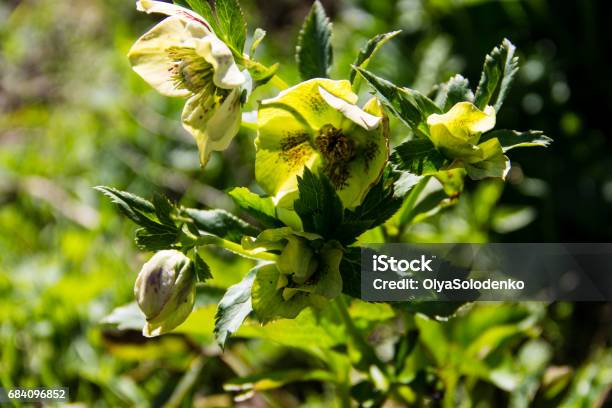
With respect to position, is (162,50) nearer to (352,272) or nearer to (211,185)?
(352,272)

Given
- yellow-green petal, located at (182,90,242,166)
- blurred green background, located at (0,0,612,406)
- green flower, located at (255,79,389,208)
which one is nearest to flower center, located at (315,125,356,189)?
green flower, located at (255,79,389,208)

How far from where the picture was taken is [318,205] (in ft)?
2.32

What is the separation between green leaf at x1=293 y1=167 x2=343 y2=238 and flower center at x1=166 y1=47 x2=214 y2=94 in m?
0.14

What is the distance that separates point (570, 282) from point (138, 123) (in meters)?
1.07

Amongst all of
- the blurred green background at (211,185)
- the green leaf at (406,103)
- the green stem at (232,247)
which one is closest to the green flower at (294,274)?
the green stem at (232,247)

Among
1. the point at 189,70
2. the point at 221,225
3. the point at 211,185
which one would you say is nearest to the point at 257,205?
the point at 221,225

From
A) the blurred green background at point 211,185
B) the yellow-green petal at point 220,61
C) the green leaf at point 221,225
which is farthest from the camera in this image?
the blurred green background at point 211,185

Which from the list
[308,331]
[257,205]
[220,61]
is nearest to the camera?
[220,61]

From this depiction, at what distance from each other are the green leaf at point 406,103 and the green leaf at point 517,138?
0.22 ft

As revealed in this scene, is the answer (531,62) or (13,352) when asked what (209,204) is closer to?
(13,352)

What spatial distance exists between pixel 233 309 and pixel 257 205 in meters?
0.12

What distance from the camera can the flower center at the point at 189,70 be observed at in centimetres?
73

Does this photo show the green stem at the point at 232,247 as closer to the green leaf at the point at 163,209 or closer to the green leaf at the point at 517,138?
the green leaf at the point at 163,209

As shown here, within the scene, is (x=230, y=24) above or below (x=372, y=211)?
above
